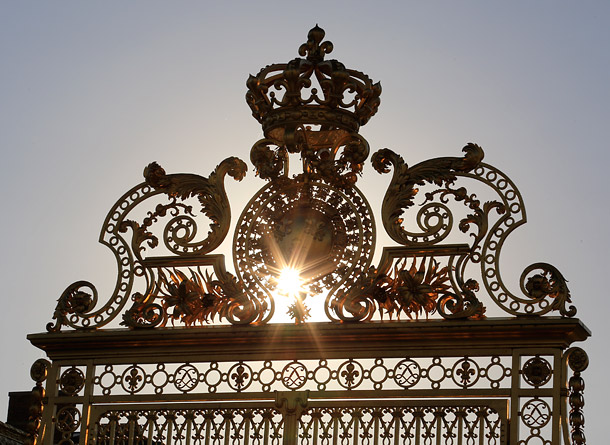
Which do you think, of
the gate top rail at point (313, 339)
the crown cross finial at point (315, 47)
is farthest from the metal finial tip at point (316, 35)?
the gate top rail at point (313, 339)

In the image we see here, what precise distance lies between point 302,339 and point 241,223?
912 millimetres

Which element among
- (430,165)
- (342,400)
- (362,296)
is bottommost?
(342,400)

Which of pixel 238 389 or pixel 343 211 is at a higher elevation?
pixel 343 211

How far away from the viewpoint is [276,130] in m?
10.8

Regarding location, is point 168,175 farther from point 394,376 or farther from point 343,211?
point 394,376

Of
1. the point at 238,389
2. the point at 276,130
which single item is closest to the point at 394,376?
the point at 238,389

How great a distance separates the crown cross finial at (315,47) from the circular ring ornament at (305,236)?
0.84 m

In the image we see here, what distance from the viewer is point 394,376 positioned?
10227mm

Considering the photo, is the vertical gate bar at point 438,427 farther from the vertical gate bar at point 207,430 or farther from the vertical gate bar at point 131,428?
the vertical gate bar at point 131,428

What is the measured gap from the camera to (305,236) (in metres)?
10.5

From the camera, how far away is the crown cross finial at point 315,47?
1074 centimetres

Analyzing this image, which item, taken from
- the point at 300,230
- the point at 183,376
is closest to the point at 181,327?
the point at 183,376

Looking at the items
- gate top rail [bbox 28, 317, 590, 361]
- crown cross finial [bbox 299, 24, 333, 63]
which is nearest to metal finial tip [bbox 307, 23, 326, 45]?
crown cross finial [bbox 299, 24, 333, 63]

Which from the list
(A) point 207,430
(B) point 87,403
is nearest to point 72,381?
(B) point 87,403
